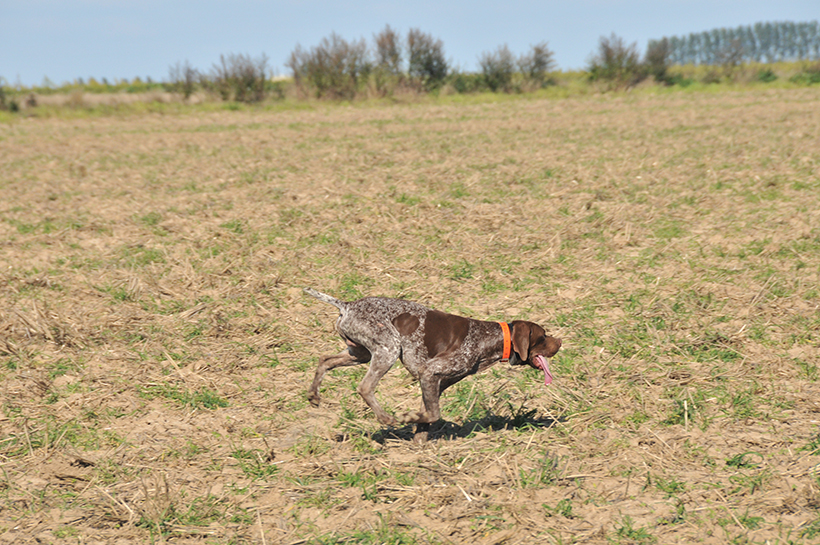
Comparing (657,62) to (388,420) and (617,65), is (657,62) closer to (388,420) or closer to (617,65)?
(617,65)

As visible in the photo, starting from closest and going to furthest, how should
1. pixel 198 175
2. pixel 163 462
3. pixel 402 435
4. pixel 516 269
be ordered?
pixel 163 462 → pixel 402 435 → pixel 516 269 → pixel 198 175

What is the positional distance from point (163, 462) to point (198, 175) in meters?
12.2

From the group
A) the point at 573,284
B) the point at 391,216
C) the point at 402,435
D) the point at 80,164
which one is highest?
the point at 80,164

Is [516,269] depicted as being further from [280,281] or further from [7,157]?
[7,157]

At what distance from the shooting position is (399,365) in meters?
7.21

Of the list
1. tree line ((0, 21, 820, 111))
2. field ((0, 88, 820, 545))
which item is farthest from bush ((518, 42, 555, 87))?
field ((0, 88, 820, 545))

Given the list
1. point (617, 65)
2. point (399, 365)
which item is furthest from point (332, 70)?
point (399, 365)

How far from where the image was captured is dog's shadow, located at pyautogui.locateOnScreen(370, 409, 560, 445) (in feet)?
18.5

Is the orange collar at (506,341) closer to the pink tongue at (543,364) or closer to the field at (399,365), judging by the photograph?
the pink tongue at (543,364)

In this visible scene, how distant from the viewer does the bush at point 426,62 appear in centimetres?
4451

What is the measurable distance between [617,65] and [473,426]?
145 feet

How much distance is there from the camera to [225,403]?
6.20 metres

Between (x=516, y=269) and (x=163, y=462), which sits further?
(x=516, y=269)

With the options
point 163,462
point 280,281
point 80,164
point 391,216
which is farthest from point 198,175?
point 163,462
